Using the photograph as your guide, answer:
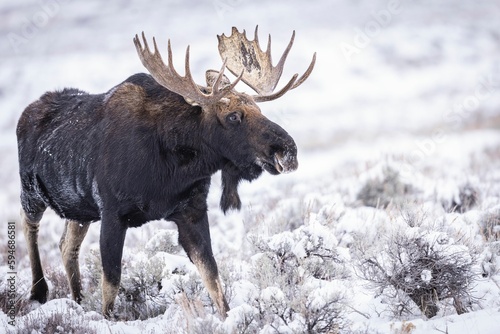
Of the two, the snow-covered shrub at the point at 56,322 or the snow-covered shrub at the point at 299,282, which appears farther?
the snow-covered shrub at the point at 56,322

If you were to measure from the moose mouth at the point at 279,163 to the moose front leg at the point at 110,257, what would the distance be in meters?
1.29

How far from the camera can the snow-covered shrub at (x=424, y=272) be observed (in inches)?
203

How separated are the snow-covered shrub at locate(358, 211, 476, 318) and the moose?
3.25 ft

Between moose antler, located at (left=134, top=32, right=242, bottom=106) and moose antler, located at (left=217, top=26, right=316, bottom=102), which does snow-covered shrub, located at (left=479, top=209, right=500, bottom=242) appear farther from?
moose antler, located at (left=134, top=32, right=242, bottom=106)

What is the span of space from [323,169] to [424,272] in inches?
596

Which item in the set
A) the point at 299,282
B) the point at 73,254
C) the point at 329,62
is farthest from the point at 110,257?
the point at 329,62

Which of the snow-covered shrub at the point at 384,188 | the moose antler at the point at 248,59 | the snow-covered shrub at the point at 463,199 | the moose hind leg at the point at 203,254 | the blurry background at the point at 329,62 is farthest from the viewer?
the blurry background at the point at 329,62

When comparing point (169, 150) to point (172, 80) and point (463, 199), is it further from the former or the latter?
point (463, 199)

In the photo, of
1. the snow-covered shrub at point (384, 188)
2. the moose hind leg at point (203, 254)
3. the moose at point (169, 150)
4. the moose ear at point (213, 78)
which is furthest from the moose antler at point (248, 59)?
the snow-covered shrub at point (384, 188)

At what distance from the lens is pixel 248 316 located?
479cm

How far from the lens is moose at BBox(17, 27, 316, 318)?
5656 millimetres

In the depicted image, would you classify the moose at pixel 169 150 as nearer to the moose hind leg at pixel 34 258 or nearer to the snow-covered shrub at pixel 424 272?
the moose hind leg at pixel 34 258

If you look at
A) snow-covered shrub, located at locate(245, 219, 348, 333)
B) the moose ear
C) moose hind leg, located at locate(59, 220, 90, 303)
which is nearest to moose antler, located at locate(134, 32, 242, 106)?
the moose ear

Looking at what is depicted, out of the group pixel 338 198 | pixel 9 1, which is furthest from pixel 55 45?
pixel 338 198
